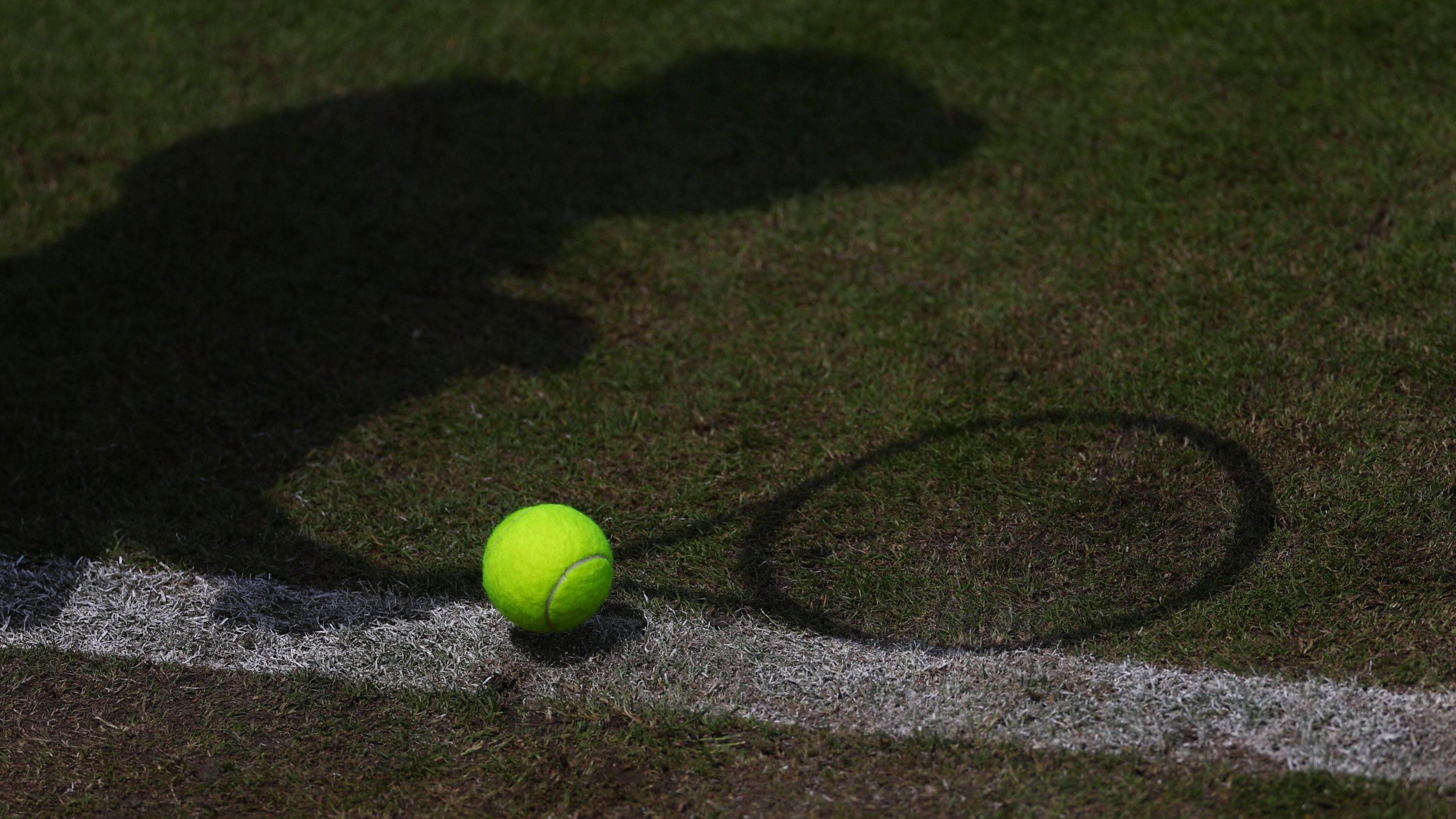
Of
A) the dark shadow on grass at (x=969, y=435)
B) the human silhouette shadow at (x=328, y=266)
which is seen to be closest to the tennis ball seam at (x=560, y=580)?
the dark shadow on grass at (x=969, y=435)

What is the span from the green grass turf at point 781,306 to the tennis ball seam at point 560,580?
45cm

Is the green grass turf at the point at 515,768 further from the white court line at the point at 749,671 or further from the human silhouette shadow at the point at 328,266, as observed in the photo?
the human silhouette shadow at the point at 328,266

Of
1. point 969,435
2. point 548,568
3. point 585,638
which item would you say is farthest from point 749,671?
point 969,435

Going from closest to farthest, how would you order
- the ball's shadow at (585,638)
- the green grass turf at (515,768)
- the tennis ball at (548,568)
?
the green grass turf at (515,768) → the tennis ball at (548,568) → the ball's shadow at (585,638)

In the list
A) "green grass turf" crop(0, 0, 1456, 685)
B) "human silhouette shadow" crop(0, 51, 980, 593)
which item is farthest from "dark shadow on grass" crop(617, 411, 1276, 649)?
"human silhouette shadow" crop(0, 51, 980, 593)

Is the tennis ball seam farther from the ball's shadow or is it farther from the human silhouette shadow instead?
the human silhouette shadow

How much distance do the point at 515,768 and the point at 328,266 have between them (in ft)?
9.31

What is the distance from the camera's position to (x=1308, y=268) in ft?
15.1

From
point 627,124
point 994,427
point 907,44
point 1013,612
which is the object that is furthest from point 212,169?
point 1013,612

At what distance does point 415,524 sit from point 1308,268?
3.26 meters

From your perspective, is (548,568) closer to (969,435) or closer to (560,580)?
(560,580)

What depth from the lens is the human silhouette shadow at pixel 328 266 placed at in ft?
13.6

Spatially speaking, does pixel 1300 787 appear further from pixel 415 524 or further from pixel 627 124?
pixel 627 124

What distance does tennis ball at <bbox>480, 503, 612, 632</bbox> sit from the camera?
3182mm
